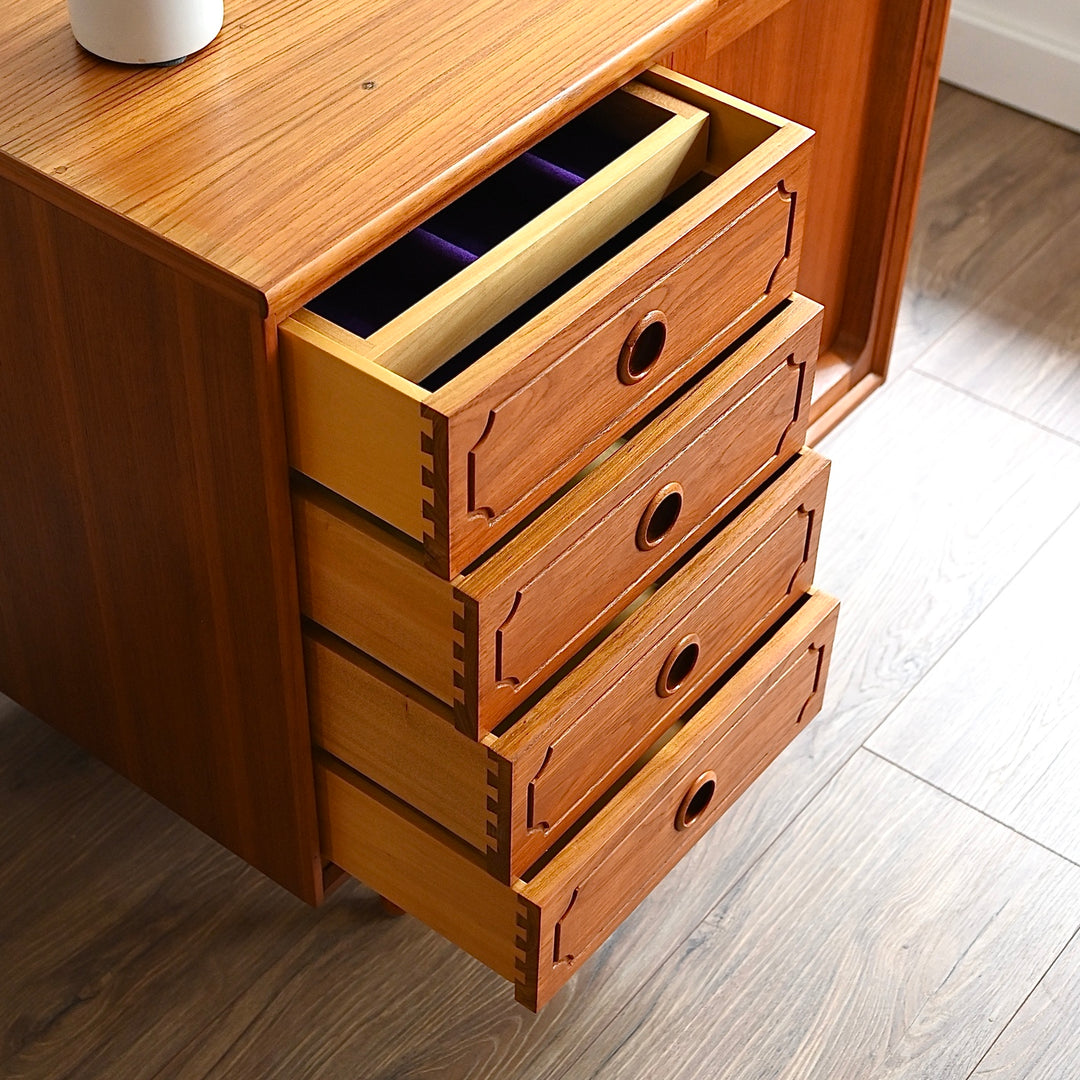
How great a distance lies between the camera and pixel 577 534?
3.08 feet

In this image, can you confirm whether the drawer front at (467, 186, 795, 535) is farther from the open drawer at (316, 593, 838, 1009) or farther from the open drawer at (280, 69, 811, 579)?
the open drawer at (316, 593, 838, 1009)

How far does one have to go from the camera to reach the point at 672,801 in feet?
3.67

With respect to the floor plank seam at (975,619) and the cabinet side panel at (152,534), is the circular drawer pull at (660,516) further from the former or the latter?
the floor plank seam at (975,619)

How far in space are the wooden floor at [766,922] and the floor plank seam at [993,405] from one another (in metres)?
0.16

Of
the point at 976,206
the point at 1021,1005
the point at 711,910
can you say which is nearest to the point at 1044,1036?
the point at 1021,1005

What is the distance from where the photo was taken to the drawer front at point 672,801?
1.04m

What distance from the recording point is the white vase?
93 cm

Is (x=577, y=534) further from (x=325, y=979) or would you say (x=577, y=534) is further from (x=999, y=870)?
(x=999, y=870)

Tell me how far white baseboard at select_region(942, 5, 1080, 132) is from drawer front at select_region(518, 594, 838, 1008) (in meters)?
1.17

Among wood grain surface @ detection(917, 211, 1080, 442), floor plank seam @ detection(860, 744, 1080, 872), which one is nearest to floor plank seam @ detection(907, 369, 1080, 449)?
wood grain surface @ detection(917, 211, 1080, 442)

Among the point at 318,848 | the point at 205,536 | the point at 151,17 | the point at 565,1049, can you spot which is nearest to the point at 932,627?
the point at 565,1049

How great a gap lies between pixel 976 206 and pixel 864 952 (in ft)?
3.46

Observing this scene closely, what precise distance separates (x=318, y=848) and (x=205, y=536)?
0.26 metres

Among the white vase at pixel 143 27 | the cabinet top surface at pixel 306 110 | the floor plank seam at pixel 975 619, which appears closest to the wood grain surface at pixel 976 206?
the floor plank seam at pixel 975 619
